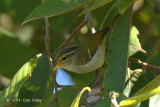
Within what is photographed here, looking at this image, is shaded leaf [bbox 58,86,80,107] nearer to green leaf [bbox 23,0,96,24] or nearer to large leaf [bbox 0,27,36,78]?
green leaf [bbox 23,0,96,24]

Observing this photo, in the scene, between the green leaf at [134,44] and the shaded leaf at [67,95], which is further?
the green leaf at [134,44]

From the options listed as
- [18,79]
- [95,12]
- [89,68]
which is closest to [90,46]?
[89,68]

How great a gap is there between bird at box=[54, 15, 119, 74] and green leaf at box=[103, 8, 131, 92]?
23cm

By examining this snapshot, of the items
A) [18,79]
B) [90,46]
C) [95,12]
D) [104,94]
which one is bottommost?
[104,94]

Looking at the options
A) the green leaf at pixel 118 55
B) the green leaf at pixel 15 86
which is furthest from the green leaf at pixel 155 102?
the green leaf at pixel 15 86

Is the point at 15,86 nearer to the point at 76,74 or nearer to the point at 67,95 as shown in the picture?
the point at 67,95

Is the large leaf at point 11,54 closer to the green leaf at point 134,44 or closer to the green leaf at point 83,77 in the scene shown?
the green leaf at point 83,77

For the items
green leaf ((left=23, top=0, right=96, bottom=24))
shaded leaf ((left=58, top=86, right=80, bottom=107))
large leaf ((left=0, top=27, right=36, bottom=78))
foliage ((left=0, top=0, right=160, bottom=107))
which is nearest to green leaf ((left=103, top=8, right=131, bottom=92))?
foliage ((left=0, top=0, right=160, bottom=107))

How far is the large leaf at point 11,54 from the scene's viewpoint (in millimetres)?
2894

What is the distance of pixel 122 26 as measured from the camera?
1.97 m

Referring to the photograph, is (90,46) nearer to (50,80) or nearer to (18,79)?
(50,80)

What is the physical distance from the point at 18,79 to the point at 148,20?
7.80 feet

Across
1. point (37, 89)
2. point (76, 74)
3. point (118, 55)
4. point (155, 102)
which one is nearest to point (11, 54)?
point (76, 74)

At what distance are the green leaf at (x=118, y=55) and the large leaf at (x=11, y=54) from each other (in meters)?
1.15
